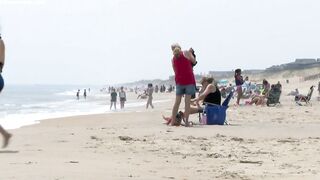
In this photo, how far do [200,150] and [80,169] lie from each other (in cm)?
220

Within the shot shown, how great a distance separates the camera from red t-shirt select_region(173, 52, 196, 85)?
9.95m

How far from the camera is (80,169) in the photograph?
492 centimetres

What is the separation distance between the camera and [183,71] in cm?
994

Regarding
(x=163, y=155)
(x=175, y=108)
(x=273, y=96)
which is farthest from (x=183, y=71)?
(x=273, y=96)

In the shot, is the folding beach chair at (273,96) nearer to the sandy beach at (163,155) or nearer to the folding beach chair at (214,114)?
the folding beach chair at (214,114)

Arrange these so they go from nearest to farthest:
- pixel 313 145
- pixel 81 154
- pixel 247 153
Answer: pixel 81 154 → pixel 247 153 → pixel 313 145

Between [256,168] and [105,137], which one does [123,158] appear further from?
[105,137]

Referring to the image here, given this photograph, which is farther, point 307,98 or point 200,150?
point 307,98

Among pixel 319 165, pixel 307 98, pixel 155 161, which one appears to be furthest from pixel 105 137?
pixel 307 98

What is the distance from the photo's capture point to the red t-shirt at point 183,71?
9.95 meters

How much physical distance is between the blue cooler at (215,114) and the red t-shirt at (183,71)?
0.86 meters

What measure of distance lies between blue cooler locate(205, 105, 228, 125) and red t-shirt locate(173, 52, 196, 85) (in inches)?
34.0

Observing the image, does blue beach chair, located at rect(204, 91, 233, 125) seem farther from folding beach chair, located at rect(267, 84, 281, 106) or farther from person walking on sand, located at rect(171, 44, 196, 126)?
folding beach chair, located at rect(267, 84, 281, 106)

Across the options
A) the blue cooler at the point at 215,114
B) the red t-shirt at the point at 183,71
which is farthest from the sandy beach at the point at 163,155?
the blue cooler at the point at 215,114
